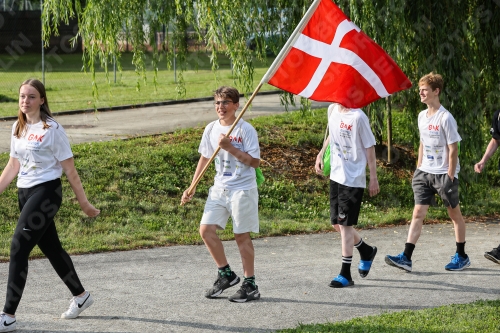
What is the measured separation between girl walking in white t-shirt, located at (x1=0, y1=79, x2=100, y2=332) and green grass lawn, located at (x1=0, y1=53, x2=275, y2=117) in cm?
827

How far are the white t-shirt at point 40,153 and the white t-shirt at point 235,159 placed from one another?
4.20 feet

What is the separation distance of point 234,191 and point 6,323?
2.03 metres

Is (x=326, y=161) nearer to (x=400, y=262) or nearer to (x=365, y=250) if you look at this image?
(x=365, y=250)

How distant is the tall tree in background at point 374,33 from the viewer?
945cm

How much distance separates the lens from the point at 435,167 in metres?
7.65

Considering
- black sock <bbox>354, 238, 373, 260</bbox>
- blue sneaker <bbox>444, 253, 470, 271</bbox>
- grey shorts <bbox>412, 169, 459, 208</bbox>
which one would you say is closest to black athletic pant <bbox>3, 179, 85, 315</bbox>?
black sock <bbox>354, 238, 373, 260</bbox>

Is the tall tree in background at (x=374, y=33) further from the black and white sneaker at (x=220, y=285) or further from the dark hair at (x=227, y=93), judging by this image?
the black and white sneaker at (x=220, y=285)

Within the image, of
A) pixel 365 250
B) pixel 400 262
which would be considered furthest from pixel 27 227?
pixel 400 262

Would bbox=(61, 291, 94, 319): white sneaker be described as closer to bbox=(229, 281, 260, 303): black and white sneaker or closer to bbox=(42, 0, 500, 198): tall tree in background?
bbox=(229, 281, 260, 303): black and white sneaker

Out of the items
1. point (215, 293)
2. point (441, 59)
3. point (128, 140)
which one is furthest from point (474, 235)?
point (128, 140)

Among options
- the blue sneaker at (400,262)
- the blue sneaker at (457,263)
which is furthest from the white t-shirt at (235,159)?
the blue sneaker at (457,263)

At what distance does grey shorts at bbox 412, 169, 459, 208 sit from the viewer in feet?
24.7

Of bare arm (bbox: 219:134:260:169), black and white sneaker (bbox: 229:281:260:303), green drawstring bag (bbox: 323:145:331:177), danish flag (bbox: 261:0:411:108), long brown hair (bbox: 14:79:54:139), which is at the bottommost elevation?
black and white sneaker (bbox: 229:281:260:303)

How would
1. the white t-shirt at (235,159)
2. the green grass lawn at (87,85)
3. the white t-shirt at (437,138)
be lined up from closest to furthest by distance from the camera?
the white t-shirt at (235,159)
the white t-shirt at (437,138)
the green grass lawn at (87,85)
